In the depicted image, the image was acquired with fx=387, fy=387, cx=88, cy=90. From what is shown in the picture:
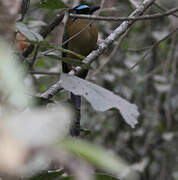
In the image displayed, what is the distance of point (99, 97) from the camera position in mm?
1317

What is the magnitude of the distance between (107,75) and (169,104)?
83cm

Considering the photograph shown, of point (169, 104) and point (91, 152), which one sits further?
point (169, 104)

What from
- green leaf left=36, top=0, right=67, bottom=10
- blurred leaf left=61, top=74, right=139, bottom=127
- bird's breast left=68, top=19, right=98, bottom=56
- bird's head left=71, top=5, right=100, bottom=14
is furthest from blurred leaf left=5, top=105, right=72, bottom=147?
bird's head left=71, top=5, right=100, bottom=14

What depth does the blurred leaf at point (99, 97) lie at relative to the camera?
1275 millimetres

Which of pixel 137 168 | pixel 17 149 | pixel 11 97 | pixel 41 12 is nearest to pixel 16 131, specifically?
pixel 17 149

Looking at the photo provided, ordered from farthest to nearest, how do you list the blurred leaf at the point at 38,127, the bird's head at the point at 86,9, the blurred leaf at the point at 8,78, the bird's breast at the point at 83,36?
the bird's head at the point at 86,9 < the bird's breast at the point at 83,36 < the blurred leaf at the point at 8,78 < the blurred leaf at the point at 38,127

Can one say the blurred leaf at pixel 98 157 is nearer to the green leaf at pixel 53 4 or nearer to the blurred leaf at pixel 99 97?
the blurred leaf at pixel 99 97

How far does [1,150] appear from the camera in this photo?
0.50 meters

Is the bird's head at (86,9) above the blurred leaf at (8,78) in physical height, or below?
above

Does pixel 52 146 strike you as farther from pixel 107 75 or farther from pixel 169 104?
pixel 107 75

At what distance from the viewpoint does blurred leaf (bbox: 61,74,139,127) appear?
1.28m

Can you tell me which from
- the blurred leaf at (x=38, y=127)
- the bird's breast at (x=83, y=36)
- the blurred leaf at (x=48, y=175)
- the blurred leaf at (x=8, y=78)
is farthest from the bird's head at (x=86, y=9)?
the blurred leaf at (x=38, y=127)

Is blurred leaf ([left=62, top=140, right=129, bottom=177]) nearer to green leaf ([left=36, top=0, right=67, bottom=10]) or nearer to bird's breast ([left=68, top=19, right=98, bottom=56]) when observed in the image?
green leaf ([left=36, top=0, right=67, bottom=10])

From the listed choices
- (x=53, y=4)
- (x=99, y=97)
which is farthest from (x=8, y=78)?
(x=53, y=4)
